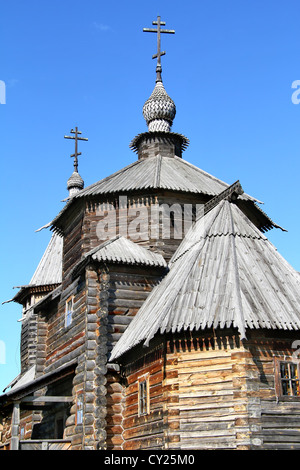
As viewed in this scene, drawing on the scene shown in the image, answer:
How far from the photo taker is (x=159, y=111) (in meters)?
26.4

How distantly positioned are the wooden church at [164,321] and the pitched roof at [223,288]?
4 cm

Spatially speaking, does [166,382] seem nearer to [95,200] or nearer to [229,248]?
[229,248]

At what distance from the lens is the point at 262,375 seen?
14836 millimetres

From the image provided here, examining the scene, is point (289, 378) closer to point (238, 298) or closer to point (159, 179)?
point (238, 298)

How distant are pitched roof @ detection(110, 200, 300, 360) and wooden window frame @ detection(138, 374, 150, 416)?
990 mm

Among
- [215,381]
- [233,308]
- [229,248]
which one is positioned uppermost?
[229,248]

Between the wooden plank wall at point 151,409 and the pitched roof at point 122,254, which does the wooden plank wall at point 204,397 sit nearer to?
the wooden plank wall at point 151,409

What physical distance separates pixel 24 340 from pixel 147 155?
46.3 feet

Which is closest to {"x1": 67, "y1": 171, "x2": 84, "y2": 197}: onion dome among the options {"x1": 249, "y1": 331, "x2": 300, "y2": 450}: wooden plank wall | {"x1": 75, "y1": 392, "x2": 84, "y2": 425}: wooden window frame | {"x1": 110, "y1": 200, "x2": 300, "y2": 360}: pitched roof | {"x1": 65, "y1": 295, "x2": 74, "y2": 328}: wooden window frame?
{"x1": 65, "y1": 295, "x2": 74, "y2": 328}: wooden window frame

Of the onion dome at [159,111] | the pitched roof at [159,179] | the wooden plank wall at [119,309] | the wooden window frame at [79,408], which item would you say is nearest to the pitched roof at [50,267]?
the pitched roof at [159,179]

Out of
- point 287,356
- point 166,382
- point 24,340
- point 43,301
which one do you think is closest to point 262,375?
point 287,356

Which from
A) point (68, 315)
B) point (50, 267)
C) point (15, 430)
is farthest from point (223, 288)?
point (50, 267)

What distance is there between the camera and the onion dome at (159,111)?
26.4 metres
